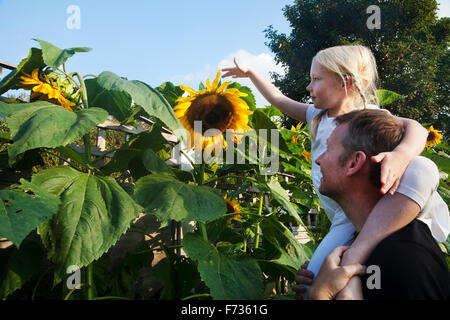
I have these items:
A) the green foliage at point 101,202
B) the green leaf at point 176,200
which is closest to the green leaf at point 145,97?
the green foliage at point 101,202

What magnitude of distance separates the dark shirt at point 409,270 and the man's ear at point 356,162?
0.50 ft

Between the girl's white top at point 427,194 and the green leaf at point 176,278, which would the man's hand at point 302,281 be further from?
the green leaf at point 176,278

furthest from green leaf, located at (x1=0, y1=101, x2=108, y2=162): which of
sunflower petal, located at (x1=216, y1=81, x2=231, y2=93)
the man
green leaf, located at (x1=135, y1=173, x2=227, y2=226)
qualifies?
the man

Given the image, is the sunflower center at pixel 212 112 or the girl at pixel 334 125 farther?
the sunflower center at pixel 212 112

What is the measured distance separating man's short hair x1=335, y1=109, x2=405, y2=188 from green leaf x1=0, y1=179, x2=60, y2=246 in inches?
24.6

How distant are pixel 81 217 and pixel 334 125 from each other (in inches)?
31.0

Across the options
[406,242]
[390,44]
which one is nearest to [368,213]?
[406,242]

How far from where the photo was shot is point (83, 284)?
34.8 inches

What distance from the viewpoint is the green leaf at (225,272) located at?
0.87 metres

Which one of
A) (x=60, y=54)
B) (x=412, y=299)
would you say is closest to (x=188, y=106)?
(x=60, y=54)

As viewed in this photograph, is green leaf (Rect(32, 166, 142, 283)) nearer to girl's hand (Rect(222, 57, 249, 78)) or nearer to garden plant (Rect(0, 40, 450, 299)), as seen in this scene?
garden plant (Rect(0, 40, 450, 299))

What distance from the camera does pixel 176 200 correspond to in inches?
35.8

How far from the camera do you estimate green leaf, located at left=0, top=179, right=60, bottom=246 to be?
2.09 feet

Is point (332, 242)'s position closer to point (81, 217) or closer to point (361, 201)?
point (361, 201)
